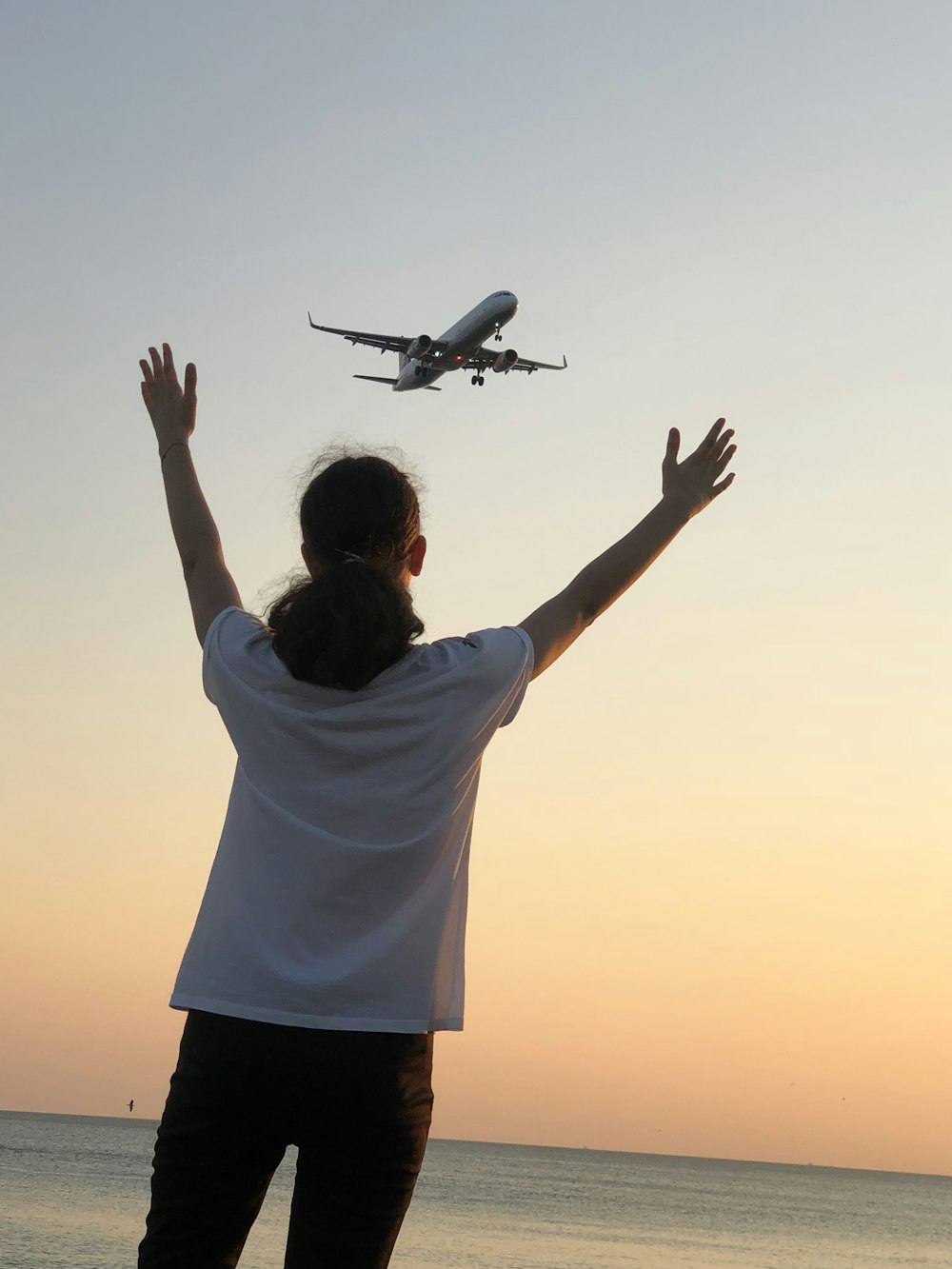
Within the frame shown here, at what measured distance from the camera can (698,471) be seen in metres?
3.09

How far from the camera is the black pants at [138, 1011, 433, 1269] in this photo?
2.23m

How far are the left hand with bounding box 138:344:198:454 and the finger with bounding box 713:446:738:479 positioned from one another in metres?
1.22

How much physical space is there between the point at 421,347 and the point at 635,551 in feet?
117

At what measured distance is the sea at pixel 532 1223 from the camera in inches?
2223

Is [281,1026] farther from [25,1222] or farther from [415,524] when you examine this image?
[25,1222]

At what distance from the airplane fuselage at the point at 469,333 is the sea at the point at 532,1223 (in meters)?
29.4

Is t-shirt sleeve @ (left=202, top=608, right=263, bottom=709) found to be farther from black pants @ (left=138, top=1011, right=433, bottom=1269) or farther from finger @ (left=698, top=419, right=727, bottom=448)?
finger @ (left=698, top=419, right=727, bottom=448)

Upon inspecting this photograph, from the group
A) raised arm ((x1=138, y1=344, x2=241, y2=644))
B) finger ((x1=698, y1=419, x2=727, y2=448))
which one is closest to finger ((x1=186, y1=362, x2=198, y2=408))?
raised arm ((x1=138, y1=344, x2=241, y2=644))

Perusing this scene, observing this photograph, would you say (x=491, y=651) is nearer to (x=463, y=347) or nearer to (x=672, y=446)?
(x=672, y=446)

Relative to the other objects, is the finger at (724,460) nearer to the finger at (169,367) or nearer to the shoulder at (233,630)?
the shoulder at (233,630)

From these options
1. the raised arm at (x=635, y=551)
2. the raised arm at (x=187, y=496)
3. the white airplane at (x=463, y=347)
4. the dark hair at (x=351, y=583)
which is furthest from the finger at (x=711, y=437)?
the white airplane at (x=463, y=347)

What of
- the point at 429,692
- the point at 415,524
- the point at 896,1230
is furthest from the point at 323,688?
the point at 896,1230

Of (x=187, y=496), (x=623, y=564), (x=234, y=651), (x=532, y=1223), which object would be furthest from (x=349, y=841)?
(x=532, y=1223)

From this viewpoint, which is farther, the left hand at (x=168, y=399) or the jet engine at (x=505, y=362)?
the jet engine at (x=505, y=362)
